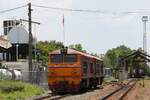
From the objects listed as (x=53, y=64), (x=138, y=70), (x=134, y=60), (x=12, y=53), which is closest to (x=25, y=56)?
(x=12, y=53)

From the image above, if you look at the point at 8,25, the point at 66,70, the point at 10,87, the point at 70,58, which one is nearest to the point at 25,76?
the point at 70,58

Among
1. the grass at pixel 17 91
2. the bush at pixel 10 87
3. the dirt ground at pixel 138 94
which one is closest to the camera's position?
the dirt ground at pixel 138 94

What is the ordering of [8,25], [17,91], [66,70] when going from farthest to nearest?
[8,25], [66,70], [17,91]

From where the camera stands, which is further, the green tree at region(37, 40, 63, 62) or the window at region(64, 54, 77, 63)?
the green tree at region(37, 40, 63, 62)

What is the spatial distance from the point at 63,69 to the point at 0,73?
Answer: 365 inches

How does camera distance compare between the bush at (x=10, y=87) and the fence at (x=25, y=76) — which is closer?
the bush at (x=10, y=87)

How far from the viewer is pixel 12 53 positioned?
299 ft

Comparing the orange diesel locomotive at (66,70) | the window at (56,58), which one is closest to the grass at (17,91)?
the orange diesel locomotive at (66,70)

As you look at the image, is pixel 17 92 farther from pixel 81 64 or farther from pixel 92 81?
pixel 92 81

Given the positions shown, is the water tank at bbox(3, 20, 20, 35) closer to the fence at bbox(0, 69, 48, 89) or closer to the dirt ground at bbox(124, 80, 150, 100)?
the fence at bbox(0, 69, 48, 89)

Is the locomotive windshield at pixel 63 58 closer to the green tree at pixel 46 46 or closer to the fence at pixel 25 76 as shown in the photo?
the fence at pixel 25 76

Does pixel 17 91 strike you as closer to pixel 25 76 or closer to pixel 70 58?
pixel 70 58

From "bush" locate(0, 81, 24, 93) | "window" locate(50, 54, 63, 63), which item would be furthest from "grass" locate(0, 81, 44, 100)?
"window" locate(50, 54, 63, 63)

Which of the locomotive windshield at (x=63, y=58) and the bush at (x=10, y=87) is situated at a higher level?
the locomotive windshield at (x=63, y=58)
